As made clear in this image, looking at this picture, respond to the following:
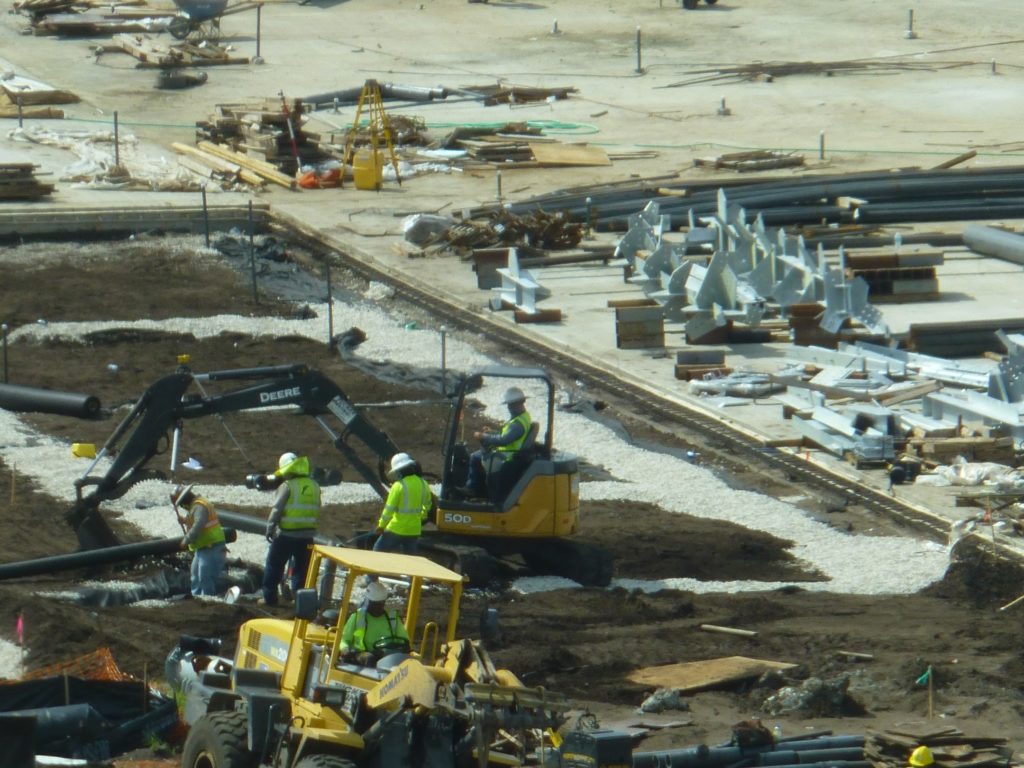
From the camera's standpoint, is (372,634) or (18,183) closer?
A: (372,634)

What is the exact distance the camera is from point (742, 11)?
201ft

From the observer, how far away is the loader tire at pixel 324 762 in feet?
32.0

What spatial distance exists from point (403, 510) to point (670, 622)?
7.98 ft

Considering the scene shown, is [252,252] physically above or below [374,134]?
below

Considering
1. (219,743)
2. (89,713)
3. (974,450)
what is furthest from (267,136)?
(219,743)

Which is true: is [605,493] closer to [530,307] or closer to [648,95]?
[530,307]

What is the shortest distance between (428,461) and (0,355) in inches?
302

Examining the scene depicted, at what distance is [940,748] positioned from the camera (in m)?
11.4

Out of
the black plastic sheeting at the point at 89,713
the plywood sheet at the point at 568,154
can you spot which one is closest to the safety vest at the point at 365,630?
the black plastic sheeting at the point at 89,713

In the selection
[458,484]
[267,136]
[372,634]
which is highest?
[267,136]

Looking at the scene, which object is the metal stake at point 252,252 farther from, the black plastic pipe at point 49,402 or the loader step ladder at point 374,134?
the black plastic pipe at point 49,402

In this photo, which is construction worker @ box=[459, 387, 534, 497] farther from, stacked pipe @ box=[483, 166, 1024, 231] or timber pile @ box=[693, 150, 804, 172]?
timber pile @ box=[693, 150, 804, 172]

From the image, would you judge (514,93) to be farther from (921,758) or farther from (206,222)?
(921,758)

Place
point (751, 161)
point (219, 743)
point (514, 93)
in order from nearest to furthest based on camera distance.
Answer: point (219, 743), point (751, 161), point (514, 93)
